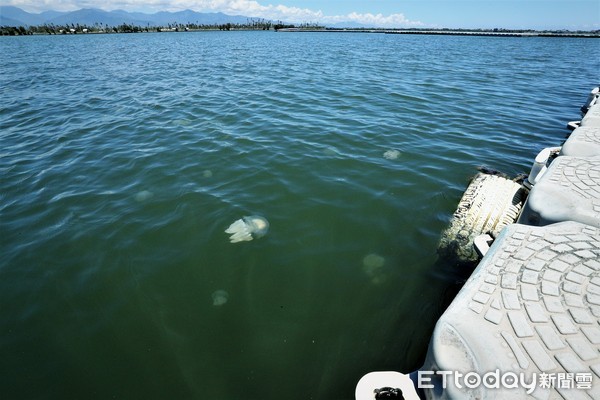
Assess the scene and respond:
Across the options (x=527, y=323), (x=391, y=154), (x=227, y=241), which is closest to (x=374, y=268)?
(x=527, y=323)

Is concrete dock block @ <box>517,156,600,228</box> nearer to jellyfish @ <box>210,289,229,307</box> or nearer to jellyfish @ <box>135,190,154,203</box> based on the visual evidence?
jellyfish @ <box>210,289,229,307</box>

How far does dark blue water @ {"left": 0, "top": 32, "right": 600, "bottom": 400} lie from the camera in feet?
12.3

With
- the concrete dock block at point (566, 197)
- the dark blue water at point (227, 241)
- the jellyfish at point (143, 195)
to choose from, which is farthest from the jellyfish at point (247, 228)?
the concrete dock block at point (566, 197)

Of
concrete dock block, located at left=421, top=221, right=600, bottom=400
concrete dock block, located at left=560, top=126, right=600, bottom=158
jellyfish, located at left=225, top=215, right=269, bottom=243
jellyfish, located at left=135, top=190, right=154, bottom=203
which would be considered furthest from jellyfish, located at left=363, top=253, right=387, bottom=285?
jellyfish, located at left=135, top=190, right=154, bottom=203

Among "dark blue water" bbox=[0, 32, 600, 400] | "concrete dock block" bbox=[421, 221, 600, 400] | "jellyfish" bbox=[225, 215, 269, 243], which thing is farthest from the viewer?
"jellyfish" bbox=[225, 215, 269, 243]

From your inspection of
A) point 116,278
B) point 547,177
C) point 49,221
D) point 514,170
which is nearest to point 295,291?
point 116,278

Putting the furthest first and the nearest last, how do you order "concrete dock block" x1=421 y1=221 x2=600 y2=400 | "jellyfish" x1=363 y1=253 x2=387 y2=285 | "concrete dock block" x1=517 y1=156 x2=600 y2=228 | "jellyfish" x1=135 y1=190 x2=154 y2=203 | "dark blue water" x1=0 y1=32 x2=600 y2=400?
"jellyfish" x1=135 y1=190 x2=154 y2=203, "jellyfish" x1=363 y1=253 x2=387 y2=285, "concrete dock block" x1=517 y1=156 x2=600 y2=228, "dark blue water" x1=0 y1=32 x2=600 y2=400, "concrete dock block" x1=421 y1=221 x2=600 y2=400

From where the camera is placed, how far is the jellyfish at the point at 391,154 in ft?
28.3

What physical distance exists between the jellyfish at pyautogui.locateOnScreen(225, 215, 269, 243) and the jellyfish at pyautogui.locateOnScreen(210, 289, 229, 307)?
1.20 metres

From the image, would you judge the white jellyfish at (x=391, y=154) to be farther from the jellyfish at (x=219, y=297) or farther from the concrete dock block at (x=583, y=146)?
the jellyfish at (x=219, y=297)

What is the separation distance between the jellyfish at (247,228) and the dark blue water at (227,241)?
7.8 inches

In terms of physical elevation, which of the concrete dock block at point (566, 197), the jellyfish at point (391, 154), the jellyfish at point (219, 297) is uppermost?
the concrete dock block at point (566, 197)

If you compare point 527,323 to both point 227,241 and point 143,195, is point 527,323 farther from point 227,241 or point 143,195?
point 143,195

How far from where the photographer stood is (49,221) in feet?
20.4
